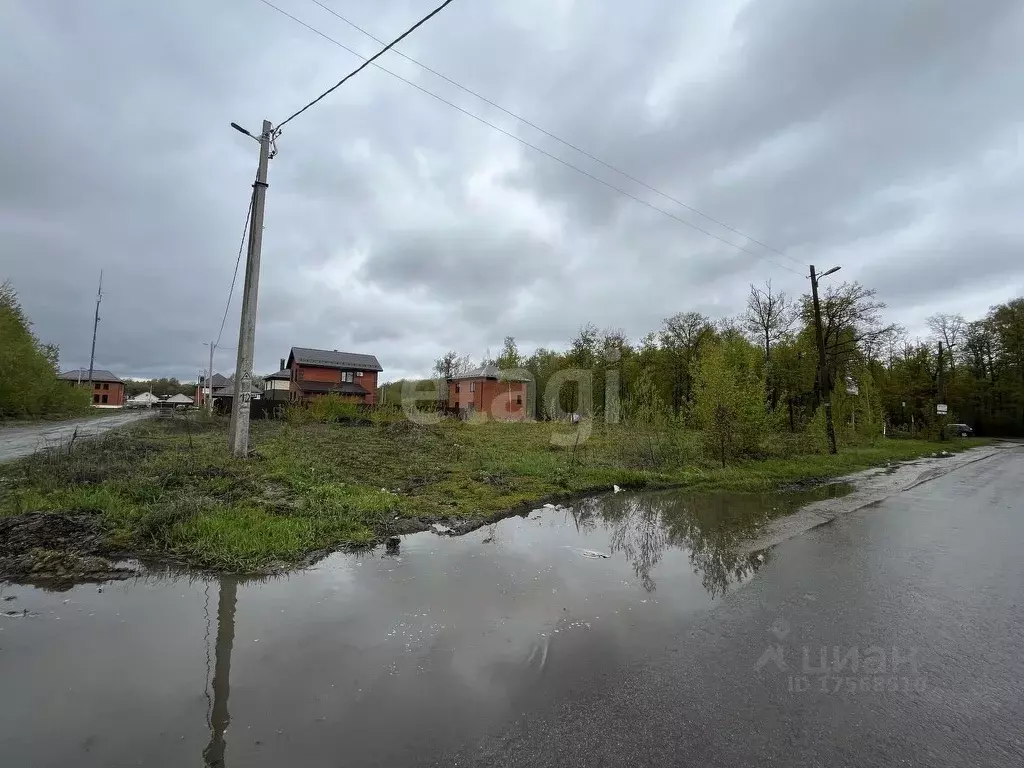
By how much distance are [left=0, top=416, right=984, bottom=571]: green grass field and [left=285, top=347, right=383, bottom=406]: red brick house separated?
36.6 metres

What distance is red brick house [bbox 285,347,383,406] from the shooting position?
52.2 metres

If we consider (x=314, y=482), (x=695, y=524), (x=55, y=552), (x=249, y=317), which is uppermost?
(x=249, y=317)

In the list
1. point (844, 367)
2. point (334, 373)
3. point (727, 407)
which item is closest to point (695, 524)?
point (727, 407)

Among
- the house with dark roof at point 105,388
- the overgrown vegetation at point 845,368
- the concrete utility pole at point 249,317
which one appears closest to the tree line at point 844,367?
the overgrown vegetation at point 845,368

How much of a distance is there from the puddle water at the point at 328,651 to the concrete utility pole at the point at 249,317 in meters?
6.87

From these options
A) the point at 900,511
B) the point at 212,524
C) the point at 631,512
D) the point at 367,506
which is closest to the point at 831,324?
the point at 900,511

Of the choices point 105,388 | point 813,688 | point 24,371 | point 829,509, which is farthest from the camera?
point 105,388

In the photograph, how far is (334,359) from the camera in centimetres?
5684

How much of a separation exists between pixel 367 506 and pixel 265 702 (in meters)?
4.67

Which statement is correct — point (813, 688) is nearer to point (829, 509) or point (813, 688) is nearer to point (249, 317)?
point (829, 509)

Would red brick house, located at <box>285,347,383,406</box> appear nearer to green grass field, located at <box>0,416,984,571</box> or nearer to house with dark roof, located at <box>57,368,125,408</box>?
green grass field, located at <box>0,416,984,571</box>

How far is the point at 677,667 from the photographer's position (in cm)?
345

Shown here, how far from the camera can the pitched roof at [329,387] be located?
51131 mm

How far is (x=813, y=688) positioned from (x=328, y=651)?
3.31 m
